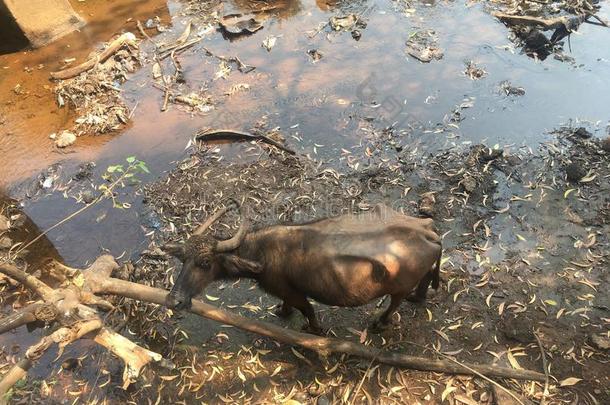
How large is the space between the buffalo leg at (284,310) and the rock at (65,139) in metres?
6.03

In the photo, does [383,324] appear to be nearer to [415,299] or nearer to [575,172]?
[415,299]

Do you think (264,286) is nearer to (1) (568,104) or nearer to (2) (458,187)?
(2) (458,187)

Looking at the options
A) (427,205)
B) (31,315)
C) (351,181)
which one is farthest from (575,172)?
(31,315)

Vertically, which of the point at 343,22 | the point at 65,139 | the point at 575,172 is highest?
the point at 65,139

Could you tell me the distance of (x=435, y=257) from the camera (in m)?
4.92

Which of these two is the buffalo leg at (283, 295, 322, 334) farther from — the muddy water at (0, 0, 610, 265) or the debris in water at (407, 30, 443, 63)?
the debris in water at (407, 30, 443, 63)

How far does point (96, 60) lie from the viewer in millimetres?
10523

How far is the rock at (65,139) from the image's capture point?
884 cm

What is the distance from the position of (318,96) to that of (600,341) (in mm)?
6722

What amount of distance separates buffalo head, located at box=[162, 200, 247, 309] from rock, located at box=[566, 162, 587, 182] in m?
5.58

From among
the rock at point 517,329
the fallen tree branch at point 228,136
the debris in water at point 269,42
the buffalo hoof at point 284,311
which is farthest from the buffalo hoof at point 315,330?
the debris in water at point 269,42

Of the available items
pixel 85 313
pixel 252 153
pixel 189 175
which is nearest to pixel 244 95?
pixel 252 153

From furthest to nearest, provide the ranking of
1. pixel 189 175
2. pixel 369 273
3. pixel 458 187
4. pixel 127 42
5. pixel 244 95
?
pixel 127 42 < pixel 244 95 < pixel 189 175 < pixel 458 187 < pixel 369 273

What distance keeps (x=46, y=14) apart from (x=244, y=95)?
21.3 feet
